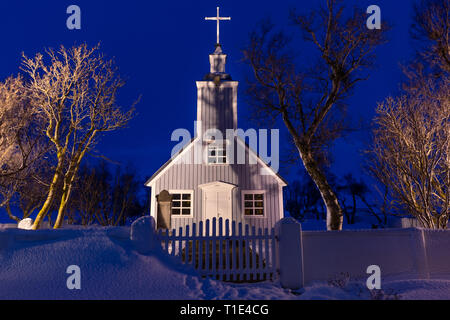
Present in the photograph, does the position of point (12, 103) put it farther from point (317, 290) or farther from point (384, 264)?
point (384, 264)

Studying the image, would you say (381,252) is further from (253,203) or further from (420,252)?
(253,203)

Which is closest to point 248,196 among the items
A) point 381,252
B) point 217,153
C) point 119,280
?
point 217,153

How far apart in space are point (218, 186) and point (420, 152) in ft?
28.4

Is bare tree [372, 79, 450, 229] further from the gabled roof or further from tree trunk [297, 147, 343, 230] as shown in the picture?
the gabled roof

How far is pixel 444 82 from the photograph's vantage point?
9891 mm

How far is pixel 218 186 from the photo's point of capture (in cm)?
1468

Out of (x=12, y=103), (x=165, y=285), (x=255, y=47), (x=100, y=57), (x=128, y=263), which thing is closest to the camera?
(x=165, y=285)

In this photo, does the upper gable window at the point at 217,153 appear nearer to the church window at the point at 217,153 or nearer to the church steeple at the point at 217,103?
the church window at the point at 217,153

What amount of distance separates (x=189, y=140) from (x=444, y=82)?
34.9 ft

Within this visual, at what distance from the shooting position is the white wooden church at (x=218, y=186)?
14.4 metres

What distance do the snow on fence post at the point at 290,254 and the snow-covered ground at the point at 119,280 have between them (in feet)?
0.93

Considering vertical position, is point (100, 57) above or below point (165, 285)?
above

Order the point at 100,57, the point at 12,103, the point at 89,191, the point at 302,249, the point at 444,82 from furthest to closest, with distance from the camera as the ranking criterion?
the point at 89,191 < the point at 100,57 < the point at 12,103 < the point at 444,82 < the point at 302,249
